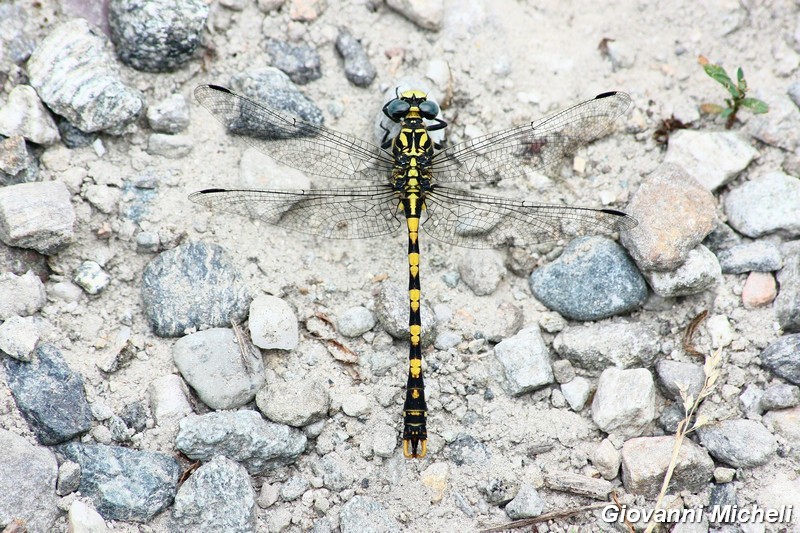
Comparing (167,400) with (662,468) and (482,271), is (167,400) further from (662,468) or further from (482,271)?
(662,468)

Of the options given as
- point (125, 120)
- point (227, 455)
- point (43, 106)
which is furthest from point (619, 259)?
point (43, 106)

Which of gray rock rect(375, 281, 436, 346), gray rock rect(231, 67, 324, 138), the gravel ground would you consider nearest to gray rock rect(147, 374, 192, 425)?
the gravel ground

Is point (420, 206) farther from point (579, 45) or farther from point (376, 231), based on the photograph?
point (579, 45)

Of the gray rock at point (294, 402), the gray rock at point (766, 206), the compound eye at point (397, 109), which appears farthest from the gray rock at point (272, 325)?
the gray rock at point (766, 206)

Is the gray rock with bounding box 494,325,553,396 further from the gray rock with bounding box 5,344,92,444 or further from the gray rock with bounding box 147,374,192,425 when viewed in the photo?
the gray rock with bounding box 5,344,92,444

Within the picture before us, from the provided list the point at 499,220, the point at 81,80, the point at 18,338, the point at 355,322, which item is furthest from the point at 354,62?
the point at 18,338
